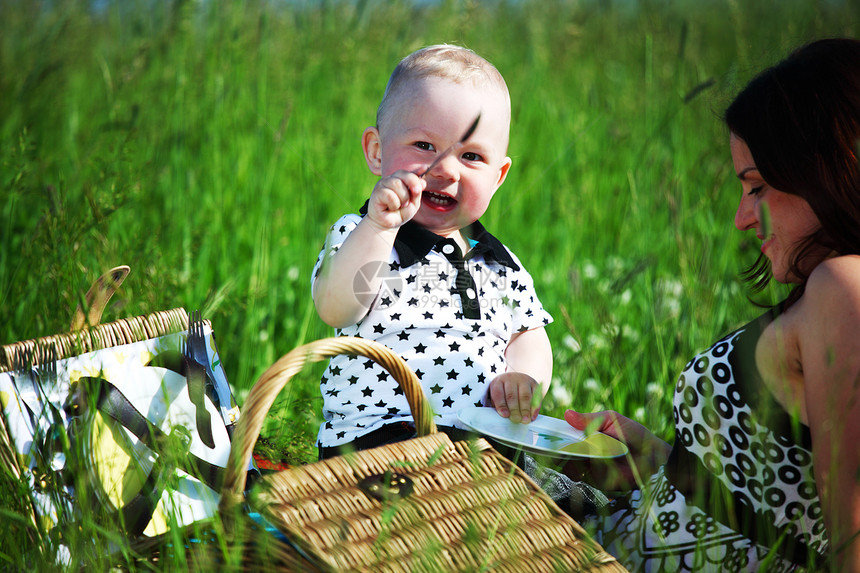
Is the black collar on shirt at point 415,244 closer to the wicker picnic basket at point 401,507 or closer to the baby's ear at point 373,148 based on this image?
the baby's ear at point 373,148

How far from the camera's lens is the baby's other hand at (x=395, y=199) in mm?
1646

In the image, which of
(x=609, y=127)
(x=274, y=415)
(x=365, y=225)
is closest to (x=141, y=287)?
(x=274, y=415)

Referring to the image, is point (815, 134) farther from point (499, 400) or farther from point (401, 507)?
point (401, 507)

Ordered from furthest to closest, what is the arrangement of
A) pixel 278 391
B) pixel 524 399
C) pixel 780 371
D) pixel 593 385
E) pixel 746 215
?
pixel 593 385 < pixel 524 399 < pixel 746 215 < pixel 780 371 < pixel 278 391

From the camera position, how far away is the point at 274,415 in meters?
2.18

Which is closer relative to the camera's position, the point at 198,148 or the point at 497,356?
the point at 497,356

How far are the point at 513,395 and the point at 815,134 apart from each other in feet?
2.70

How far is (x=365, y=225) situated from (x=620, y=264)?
1882 millimetres

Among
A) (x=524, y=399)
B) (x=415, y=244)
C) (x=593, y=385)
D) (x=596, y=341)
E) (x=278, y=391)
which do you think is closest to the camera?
(x=278, y=391)

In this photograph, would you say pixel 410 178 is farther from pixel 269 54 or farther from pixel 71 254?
pixel 269 54

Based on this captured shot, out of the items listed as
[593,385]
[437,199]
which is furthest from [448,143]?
[593,385]

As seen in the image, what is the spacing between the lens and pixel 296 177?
3.69 m

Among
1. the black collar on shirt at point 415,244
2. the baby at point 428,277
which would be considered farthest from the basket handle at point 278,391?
the black collar on shirt at point 415,244

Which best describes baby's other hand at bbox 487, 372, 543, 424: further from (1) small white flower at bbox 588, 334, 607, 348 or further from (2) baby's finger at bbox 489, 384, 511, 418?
(1) small white flower at bbox 588, 334, 607, 348
